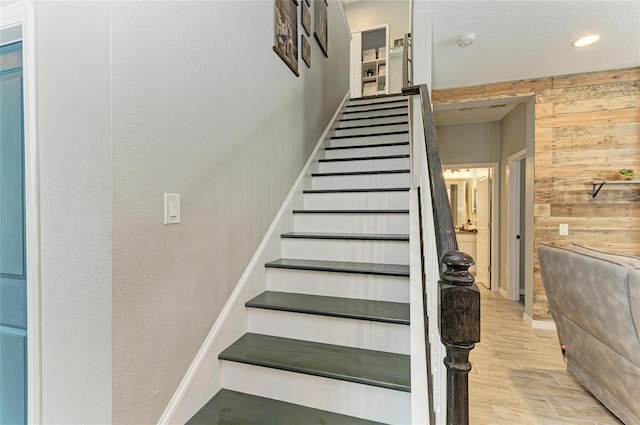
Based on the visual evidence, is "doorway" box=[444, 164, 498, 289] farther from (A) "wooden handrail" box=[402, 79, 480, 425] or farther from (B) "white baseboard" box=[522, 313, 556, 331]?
(A) "wooden handrail" box=[402, 79, 480, 425]

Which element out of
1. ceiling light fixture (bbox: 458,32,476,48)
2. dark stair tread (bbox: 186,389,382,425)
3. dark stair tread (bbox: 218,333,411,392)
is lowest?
dark stair tread (bbox: 186,389,382,425)

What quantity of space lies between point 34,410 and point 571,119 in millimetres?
4737

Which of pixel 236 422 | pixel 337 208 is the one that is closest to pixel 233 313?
pixel 236 422

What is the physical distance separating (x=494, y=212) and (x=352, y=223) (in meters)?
3.63

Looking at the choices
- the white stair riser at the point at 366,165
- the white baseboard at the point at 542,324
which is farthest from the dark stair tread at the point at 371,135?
the white baseboard at the point at 542,324

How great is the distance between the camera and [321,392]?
141 centimetres

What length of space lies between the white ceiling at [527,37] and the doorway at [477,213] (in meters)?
1.84

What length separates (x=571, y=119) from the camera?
3457 mm

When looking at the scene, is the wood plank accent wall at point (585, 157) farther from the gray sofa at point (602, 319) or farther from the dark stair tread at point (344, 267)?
the dark stair tread at point (344, 267)

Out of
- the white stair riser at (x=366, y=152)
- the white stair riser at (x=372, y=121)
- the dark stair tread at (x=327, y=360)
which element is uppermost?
the white stair riser at (x=372, y=121)

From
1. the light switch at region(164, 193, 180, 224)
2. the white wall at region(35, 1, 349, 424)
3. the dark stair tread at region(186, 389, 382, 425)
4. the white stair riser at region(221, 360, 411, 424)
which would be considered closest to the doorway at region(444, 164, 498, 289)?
the white stair riser at region(221, 360, 411, 424)

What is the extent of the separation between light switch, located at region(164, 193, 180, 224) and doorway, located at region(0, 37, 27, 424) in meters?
0.44

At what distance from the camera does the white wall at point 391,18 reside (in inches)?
239

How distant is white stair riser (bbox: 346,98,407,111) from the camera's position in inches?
173
